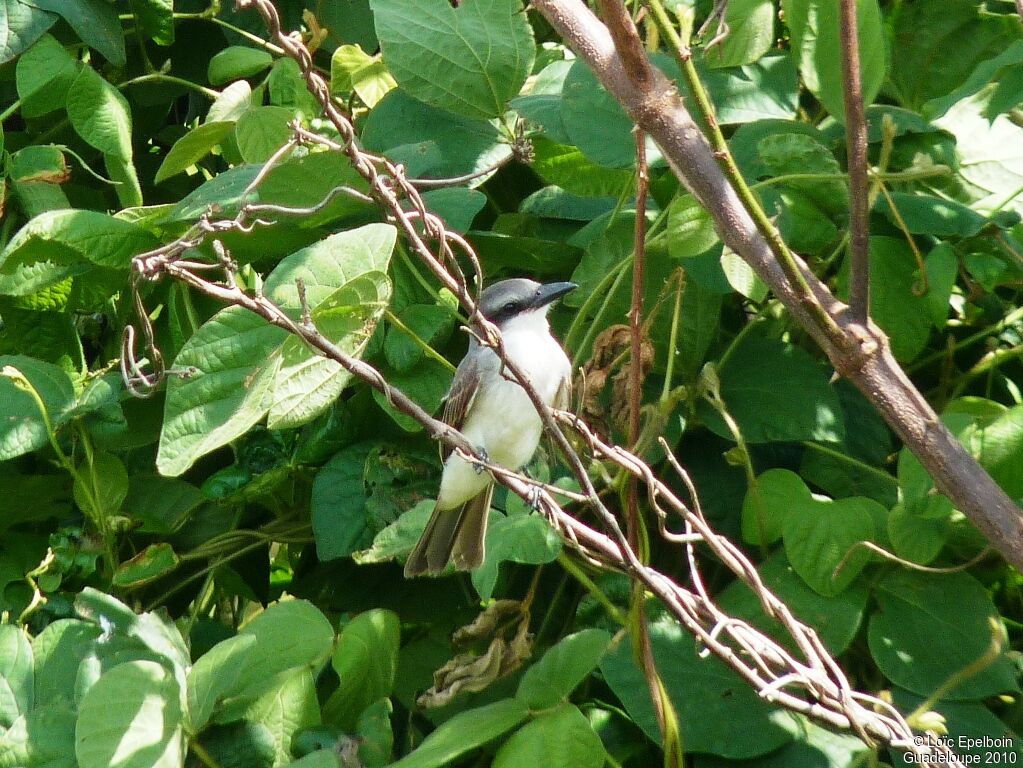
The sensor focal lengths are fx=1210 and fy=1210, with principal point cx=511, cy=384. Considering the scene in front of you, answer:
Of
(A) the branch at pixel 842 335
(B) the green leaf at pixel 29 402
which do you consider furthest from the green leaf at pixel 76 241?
(A) the branch at pixel 842 335

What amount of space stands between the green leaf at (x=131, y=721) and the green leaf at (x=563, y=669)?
582mm

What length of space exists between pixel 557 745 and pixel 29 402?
53.5 inches

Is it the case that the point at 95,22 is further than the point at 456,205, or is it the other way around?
the point at 95,22

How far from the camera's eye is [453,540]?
97.6 inches

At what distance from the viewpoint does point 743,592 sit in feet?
7.40

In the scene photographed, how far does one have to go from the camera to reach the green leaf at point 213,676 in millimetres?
2029

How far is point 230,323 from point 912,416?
1.05m

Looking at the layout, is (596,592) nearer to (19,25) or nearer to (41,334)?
(41,334)

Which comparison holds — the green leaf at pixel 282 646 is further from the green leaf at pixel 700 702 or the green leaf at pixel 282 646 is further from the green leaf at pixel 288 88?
the green leaf at pixel 288 88

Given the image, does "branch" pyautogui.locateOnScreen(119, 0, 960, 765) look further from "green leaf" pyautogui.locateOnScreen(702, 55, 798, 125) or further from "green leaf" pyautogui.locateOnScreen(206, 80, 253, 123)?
"green leaf" pyautogui.locateOnScreen(206, 80, 253, 123)

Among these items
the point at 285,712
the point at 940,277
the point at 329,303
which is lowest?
the point at 285,712

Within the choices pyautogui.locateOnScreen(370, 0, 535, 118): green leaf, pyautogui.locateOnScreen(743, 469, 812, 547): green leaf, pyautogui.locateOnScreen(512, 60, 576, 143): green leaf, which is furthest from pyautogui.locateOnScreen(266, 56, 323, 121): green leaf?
pyautogui.locateOnScreen(743, 469, 812, 547): green leaf

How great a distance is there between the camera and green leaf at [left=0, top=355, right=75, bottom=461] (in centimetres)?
249

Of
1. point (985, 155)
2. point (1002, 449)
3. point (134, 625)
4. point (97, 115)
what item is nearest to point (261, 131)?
point (97, 115)
